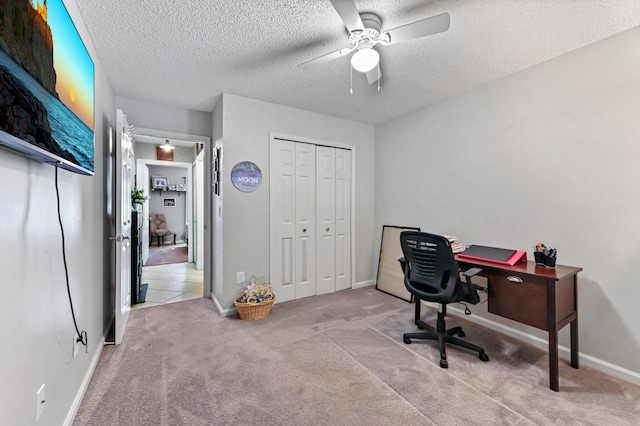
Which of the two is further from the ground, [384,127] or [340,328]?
[384,127]

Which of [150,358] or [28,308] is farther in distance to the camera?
[150,358]

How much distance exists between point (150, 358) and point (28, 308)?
4.24 feet

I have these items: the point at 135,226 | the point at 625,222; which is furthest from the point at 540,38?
the point at 135,226

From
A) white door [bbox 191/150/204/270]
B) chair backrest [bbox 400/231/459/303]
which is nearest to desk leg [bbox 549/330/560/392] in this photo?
chair backrest [bbox 400/231/459/303]

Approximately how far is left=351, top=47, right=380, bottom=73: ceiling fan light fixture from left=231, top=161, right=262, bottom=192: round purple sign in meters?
1.75

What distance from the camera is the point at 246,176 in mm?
3152

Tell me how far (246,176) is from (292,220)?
0.78 metres

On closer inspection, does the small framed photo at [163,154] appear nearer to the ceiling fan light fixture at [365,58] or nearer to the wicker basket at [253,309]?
the wicker basket at [253,309]

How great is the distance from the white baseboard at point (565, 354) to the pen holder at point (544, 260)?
0.73 m

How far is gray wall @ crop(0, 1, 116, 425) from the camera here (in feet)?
3.27

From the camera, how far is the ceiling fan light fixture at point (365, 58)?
1777 millimetres

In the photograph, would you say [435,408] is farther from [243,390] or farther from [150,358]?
[150,358]

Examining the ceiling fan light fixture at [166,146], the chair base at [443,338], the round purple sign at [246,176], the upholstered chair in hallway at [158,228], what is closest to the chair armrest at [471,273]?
the chair base at [443,338]

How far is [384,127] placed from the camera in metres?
4.01
